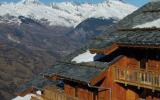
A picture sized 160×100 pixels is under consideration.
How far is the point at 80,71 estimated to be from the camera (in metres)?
35.5

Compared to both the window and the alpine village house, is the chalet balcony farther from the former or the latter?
the window

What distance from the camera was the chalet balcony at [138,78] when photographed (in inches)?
1177

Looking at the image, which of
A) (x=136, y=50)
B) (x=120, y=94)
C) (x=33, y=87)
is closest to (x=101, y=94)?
(x=120, y=94)

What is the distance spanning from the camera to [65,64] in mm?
39750

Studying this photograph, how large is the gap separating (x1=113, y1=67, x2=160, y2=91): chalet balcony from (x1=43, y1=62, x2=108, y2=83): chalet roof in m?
1.24

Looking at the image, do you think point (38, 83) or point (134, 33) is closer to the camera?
point (134, 33)

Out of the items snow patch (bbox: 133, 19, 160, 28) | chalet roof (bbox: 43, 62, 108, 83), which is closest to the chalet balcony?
chalet roof (bbox: 43, 62, 108, 83)

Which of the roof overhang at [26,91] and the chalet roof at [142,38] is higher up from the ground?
the chalet roof at [142,38]

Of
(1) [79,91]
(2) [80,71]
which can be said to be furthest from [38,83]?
(2) [80,71]

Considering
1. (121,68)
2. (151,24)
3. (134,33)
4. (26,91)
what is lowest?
(26,91)

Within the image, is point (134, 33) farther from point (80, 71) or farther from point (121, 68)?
point (80, 71)

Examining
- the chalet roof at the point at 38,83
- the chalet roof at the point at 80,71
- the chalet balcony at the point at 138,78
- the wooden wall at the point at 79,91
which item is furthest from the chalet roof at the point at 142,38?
the chalet roof at the point at 38,83

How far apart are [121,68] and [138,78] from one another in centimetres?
229

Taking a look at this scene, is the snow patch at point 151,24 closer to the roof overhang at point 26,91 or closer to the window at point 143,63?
the window at point 143,63
